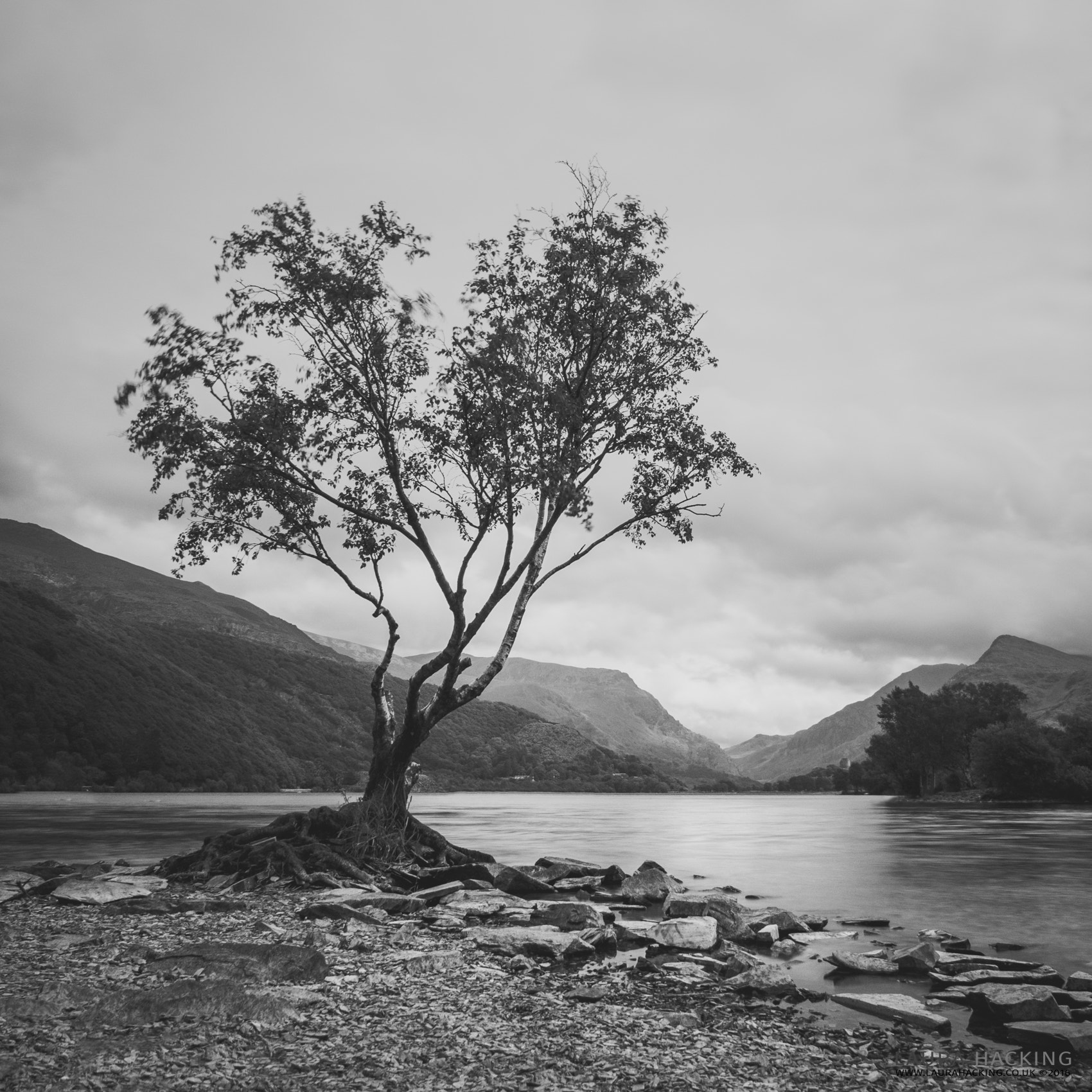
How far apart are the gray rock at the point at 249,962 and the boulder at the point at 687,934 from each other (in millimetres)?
5903

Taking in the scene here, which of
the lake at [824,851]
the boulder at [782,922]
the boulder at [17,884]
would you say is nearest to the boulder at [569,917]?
the boulder at [782,922]

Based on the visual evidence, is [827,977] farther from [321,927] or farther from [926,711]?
[926,711]

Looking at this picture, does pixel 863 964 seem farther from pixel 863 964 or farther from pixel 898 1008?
pixel 898 1008

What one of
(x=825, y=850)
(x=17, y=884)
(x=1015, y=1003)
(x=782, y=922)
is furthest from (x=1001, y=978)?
(x=825, y=850)

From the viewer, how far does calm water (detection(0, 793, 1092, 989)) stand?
66.4 ft

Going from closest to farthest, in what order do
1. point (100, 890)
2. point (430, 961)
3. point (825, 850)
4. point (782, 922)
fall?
point (430, 961) → point (782, 922) → point (100, 890) → point (825, 850)

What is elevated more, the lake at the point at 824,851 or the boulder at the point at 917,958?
the boulder at the point at 917,958

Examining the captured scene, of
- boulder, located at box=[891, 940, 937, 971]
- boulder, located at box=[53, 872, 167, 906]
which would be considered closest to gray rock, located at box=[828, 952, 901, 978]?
boulder, located at box=[891, 940, 937, 971]

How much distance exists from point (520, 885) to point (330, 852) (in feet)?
17.3

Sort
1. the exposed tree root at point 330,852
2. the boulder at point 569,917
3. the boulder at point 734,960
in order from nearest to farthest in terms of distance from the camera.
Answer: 1. the boulder at point 734,960
2. the boulder at point 569,917
3. the exposed tree root at point 330,852

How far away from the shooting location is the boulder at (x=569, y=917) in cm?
1506

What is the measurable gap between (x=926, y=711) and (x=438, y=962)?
18039cm

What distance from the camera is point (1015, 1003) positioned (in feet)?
32.2

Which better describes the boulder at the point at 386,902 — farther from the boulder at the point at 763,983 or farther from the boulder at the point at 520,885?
the boulder at the point at 763,983
